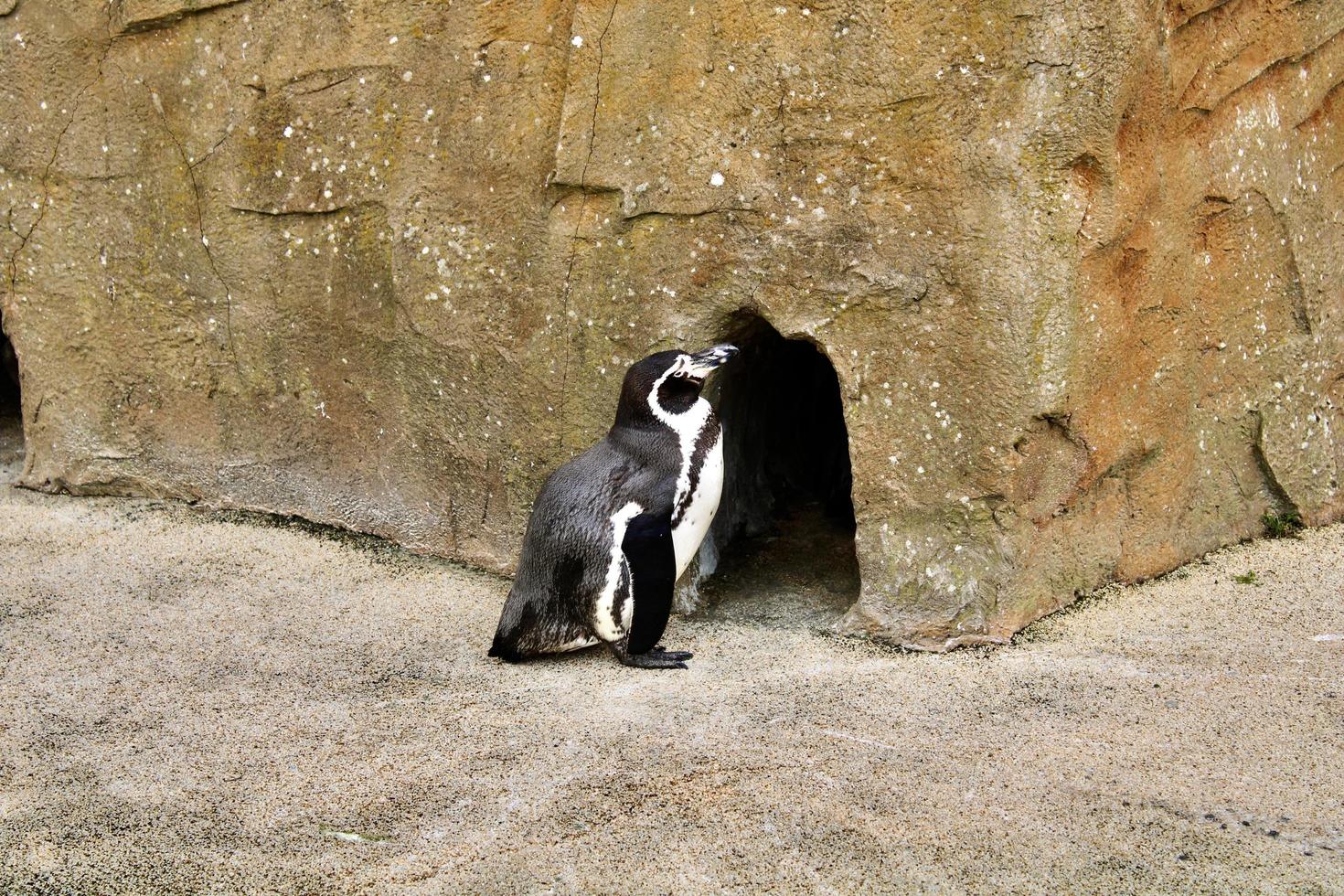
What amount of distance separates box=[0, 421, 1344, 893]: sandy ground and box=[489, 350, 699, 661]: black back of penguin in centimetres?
12

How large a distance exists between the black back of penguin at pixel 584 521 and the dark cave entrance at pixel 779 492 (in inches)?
15.5

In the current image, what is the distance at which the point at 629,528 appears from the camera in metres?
3.66

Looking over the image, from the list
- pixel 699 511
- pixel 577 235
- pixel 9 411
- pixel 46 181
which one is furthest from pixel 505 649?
pixel 9 411

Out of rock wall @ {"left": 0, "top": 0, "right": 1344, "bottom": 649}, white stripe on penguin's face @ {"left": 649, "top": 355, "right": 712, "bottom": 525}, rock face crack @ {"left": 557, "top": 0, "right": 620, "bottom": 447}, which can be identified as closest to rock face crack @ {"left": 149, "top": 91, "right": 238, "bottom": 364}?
rock wall @ {"left": 0, "top": 0, "right": 1344, "bottom": 649}

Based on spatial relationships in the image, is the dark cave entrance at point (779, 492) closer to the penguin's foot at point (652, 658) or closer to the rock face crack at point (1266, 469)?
the penguin's foot at point (652, 658)

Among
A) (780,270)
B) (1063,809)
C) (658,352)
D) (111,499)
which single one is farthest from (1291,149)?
(111,499)

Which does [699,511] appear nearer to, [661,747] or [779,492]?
[661,747]

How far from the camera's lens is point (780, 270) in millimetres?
3787

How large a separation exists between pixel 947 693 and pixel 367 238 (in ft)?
7.63

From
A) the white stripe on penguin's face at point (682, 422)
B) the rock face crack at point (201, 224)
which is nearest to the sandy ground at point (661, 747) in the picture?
the white stripe on penguin's face at point (682, 422)

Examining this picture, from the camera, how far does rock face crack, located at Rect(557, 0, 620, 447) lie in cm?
388

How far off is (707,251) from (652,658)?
1.16 metres

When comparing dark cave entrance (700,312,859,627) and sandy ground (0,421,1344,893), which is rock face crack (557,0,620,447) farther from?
sandy ground (0,421,1344,893)

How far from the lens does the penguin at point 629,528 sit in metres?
3.65
